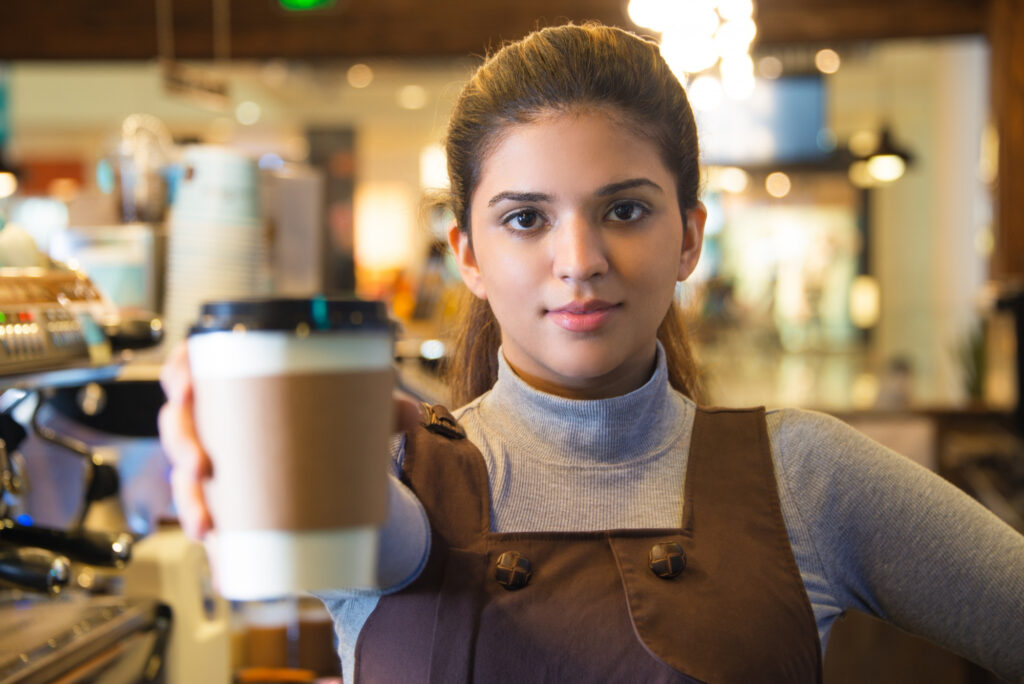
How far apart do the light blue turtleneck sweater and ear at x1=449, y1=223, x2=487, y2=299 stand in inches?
5.1

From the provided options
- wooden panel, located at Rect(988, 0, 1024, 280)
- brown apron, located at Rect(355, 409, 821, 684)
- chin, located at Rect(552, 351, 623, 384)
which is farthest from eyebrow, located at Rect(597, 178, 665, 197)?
wooden panel, located at Rect(988, 0, 1024, 280)

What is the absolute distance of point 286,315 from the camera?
49 centimetres

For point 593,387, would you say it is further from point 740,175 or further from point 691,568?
point 740,175

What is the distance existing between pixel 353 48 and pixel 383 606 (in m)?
5.95

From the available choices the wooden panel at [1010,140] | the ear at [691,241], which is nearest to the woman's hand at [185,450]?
the ear at [691,241]

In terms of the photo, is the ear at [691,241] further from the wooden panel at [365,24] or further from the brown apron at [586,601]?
the wooden panel at [365,24]

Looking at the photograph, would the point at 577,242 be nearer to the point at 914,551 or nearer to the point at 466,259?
the point at 466,259

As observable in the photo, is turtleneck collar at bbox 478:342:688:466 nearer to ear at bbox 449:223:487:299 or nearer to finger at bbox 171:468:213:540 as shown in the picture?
ear at bbox 449:223:487:299

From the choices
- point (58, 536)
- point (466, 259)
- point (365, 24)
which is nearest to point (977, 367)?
point (365, 24)

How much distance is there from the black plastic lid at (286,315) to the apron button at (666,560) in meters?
0.45

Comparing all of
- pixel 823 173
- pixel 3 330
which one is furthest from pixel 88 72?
pixel 3 330

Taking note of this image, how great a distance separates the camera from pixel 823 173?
1055cm

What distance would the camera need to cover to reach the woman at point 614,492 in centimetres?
83

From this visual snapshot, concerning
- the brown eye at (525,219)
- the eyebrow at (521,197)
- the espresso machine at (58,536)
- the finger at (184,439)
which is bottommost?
the espresso machine at (58,536)
